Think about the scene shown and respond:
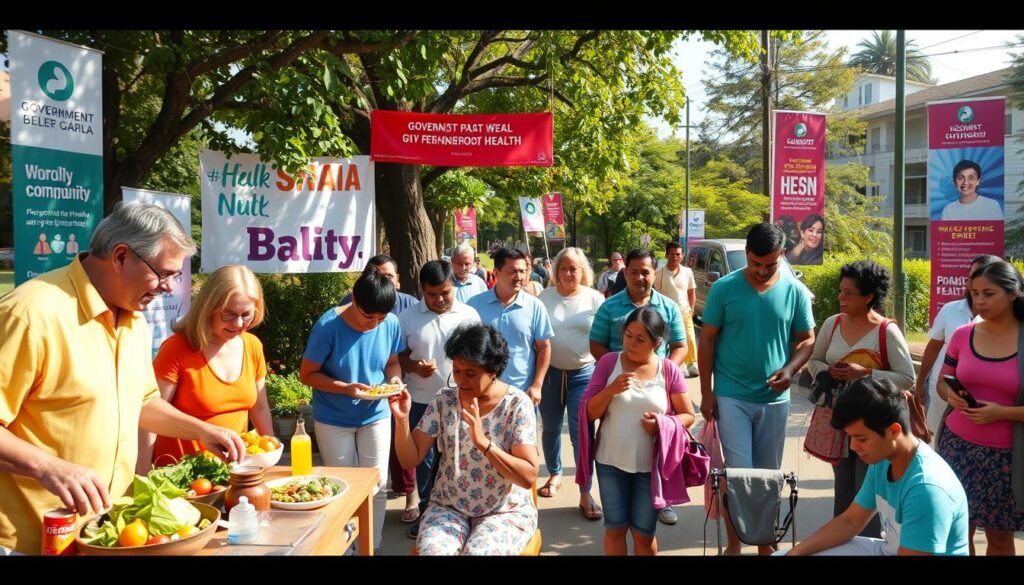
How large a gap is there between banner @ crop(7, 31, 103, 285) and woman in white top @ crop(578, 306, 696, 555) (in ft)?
10.6

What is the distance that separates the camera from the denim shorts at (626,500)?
3.82 meters

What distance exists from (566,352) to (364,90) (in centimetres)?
704

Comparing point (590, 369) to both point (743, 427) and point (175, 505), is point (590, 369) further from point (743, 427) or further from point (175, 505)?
point (175, 505)

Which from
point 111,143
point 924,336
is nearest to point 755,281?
point 111,143

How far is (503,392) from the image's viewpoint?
12.0 feet

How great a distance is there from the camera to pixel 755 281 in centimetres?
438

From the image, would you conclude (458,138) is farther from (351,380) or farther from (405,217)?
(351,380)

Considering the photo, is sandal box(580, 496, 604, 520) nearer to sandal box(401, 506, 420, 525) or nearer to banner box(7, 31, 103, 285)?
sandal box(401, 506, 420, 525)

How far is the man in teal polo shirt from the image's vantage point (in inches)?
170

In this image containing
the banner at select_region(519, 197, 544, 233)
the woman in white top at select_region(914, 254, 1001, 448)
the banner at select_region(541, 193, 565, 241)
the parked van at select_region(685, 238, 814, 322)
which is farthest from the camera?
the banner at select_region(541, 193, 565, 241)

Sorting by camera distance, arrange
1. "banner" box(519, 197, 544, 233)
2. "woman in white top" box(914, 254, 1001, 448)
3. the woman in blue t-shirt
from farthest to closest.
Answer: "banner" box(519, 197, 544, 233) → "woman in white top" box(914, 254, 1001, 448) → the woman in blue t-shirt

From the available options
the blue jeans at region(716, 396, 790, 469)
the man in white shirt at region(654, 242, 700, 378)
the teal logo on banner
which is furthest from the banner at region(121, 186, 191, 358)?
the man in white shirt at region(654, 242, 700, 378)

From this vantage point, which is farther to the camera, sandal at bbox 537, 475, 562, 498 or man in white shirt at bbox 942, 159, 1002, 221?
man in white shirt at bbox 942, 159, 1002, 221

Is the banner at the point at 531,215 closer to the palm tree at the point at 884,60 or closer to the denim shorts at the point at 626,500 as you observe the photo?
the denim shorts at the point at 626,500
